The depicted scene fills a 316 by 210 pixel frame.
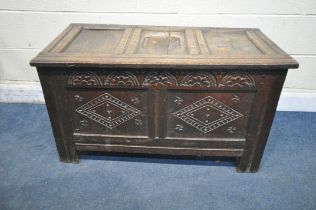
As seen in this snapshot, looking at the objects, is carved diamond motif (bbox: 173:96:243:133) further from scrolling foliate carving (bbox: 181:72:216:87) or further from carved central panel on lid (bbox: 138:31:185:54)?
carved central panel on lid (bbox: 138:31:185:54)

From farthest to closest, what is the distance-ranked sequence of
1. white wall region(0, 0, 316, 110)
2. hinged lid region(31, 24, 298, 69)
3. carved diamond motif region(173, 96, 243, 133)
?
1. white wall region(0, 0, 316, 110)
2. carved diamond motif region(173, 96, 243, 133)
3. hinged lid region(31, 24, 298, 69)

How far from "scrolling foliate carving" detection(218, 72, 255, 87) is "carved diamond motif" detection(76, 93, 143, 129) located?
460 mm

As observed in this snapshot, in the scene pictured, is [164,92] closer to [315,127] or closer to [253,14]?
[253,14]

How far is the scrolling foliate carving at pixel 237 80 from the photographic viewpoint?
1.19 meters

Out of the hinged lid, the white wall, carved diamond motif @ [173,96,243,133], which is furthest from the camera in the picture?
the white wall

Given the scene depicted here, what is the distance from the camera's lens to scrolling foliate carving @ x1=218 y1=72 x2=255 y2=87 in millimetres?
1192

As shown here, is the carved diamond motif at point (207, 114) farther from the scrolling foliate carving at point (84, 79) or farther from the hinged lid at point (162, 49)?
the scrolling foliate carving at point (84, 79)

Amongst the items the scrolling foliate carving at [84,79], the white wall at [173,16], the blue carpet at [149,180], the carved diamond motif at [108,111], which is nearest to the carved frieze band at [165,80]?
the scrolling foliate carving at [84,79]

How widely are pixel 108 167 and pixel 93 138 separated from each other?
22cm

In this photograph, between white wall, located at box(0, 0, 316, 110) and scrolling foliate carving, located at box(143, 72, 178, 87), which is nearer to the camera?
scrolling foliate carving, located at box(143, 72, 178, 87)

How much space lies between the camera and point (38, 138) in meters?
1.76

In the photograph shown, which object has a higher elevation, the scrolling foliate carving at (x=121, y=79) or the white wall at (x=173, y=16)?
the white wall at (x=173, y=16)

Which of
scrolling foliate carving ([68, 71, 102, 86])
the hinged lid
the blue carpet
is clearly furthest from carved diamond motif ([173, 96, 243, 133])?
scrolling foliate carving ([68, 71, 102, 86])

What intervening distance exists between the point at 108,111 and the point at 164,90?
12.8 inches
